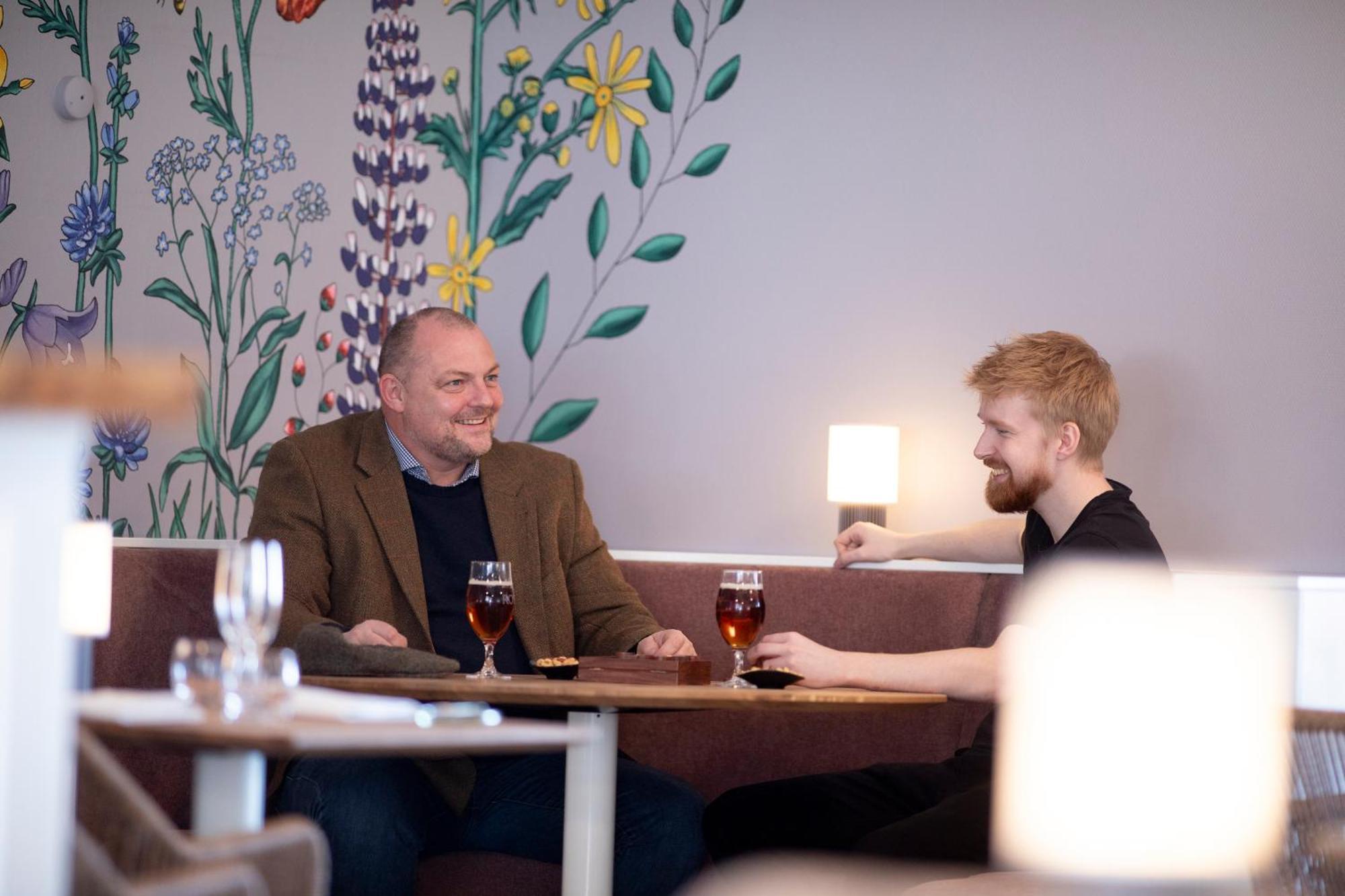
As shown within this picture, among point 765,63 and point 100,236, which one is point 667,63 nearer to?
point 765,63

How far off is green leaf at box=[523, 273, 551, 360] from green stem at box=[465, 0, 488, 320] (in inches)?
7.3

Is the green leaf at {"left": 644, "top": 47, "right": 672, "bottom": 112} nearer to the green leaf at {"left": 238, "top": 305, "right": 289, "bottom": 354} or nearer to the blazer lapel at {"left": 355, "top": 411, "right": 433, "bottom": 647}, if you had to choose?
the green leaf at {"left": 238, "top": 305, "right": 289, "bottom": 354}

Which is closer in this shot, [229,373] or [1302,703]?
[1302,703]

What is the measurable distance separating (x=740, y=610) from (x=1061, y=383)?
82 centimetres

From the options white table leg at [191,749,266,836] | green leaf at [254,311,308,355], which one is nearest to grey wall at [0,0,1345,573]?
green leaf at [254,311,308,355]

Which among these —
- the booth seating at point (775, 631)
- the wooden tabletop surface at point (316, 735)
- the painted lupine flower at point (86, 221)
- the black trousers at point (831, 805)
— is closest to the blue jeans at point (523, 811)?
the black trousers at point (831, 805)

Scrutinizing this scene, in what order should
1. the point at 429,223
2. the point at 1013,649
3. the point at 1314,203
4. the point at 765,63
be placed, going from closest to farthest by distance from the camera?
the point at 1013,649 < the point at 1314,203 < the point at 765,63 < the point at 429,223

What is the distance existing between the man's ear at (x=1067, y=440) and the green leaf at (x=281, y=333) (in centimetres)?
251

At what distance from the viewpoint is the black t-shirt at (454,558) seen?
298 cm

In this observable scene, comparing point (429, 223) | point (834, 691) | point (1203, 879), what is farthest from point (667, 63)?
point (1203, 879)

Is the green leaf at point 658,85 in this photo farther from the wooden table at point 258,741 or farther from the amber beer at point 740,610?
the wooden table at point 258,741

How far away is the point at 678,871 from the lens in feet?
9.09

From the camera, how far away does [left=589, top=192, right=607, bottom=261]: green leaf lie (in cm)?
423

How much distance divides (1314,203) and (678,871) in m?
2.14
